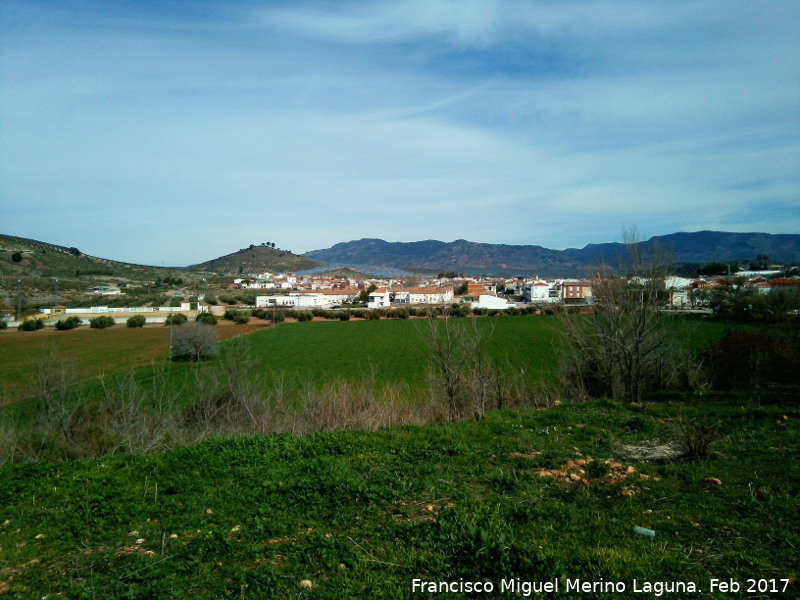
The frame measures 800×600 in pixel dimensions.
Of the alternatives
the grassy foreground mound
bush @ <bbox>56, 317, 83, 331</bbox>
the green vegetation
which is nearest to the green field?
bush @ <bbox>56, 317, 83, 331</bbox>

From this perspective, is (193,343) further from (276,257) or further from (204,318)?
(276,257)

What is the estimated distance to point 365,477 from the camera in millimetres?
6160

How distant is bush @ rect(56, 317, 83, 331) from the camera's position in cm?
3152

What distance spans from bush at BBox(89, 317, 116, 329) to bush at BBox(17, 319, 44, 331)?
715 centimetres

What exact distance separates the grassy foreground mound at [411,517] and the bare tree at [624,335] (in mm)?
7537

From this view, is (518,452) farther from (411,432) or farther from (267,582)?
(267,582)

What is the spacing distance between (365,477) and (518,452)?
8.51 ft

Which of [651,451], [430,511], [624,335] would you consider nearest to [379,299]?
[624,335]

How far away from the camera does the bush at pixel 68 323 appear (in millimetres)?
31516

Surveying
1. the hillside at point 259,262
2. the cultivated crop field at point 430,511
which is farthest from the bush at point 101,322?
the hillside at point 259,262

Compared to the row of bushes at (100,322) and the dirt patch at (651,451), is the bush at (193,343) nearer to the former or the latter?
the row of bushes at (100,322)

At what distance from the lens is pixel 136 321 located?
41.6 meters

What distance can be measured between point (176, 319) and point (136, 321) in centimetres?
392

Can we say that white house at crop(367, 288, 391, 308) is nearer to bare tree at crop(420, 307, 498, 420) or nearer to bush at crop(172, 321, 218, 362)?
bush at crop(172, 321, 218, 362)
